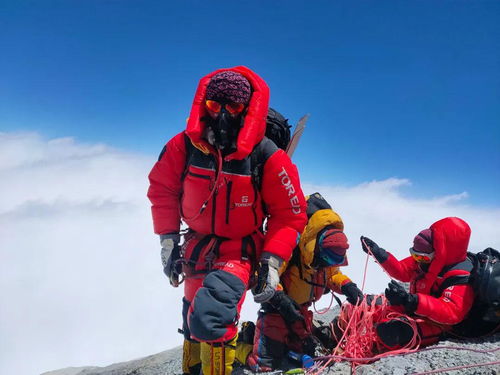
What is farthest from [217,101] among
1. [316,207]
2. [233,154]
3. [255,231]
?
[316,207]

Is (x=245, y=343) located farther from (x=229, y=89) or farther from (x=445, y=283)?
(x=229, y=89)

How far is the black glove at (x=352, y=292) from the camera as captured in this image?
4191 millimetres

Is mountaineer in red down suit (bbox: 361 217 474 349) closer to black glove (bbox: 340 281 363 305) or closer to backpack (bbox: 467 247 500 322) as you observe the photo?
backpack (bbox: 467 247 500 322)

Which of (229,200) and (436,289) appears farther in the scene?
(436,289)

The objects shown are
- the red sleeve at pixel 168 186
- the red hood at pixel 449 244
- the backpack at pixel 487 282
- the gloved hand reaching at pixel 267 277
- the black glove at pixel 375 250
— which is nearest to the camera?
the gloved hand reaching at pixel 267 277

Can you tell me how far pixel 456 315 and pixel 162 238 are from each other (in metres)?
3.35

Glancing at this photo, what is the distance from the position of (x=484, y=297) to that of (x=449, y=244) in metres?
0.67

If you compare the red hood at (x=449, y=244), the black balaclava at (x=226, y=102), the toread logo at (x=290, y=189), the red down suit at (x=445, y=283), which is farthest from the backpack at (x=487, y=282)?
the black balaclava at (x=226, y=102)

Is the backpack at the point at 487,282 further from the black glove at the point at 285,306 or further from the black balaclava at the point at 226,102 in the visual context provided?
the black balaclava at the point at 226,102

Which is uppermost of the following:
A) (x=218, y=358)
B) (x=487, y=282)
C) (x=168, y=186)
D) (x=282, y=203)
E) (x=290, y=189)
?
(x=168, y=186)

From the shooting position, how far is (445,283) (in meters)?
3.96

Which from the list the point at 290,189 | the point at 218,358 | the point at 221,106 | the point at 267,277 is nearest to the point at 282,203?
the point at 290,189

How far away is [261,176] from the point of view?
310 cm

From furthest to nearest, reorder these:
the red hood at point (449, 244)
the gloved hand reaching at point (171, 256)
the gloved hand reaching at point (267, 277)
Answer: the red hood at point (449, 244)
the gloved hand reaching at point (171, 256)
the gloved hand reaching at point (267, 277)
